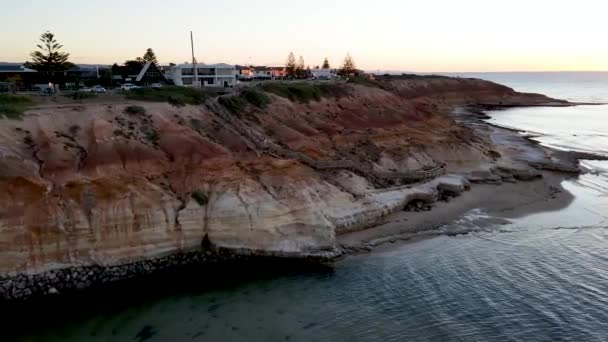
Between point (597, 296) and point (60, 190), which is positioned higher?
point (60, 190)

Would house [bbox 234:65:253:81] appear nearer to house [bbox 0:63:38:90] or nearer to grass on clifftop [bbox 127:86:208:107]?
house [bbox 0:63:38:90]

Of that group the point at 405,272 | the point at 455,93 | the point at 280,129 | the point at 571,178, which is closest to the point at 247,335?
the point at 405,272

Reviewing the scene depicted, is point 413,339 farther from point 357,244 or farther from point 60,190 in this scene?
point 60,190

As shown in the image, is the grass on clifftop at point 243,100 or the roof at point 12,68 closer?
the grass on clifftop at point 243,100

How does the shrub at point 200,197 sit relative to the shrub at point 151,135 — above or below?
below

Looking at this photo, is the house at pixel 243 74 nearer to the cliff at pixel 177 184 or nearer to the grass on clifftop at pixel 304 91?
the grass on clifftop at pixel 304 91

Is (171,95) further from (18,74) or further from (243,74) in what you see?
(243,74)

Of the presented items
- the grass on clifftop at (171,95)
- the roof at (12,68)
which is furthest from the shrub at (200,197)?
the roof at (12,68)
